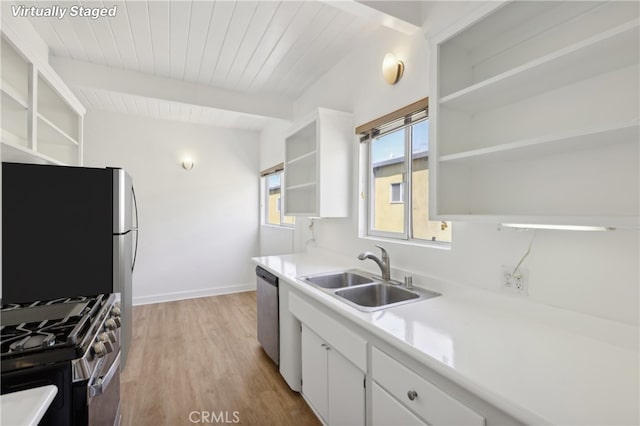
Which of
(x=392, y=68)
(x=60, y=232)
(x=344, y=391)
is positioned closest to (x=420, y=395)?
(x=344, y=391)

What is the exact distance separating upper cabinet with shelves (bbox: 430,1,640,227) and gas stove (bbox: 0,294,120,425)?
5.27ft

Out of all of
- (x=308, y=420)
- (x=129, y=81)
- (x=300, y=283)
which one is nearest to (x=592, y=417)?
(x=300, y=283)

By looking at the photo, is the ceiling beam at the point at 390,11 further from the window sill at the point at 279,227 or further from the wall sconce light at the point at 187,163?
the wall sconce light at the point at 187,163

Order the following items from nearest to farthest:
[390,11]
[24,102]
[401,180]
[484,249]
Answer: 1. [484,249]
2. [24,102]
3. [390,11]
4. [401,180]

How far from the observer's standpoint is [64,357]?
41.4 inches

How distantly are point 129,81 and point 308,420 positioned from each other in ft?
10.9

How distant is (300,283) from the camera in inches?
72.4

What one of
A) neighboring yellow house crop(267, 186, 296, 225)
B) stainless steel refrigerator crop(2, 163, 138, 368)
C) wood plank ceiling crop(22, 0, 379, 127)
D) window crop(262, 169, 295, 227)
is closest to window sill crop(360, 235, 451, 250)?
wood plank ceiling crop(22, 0, 379, 127)

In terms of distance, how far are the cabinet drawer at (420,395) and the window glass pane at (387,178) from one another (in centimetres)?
110

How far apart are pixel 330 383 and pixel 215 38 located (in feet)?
8.46

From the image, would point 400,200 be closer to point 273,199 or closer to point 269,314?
point 269,314

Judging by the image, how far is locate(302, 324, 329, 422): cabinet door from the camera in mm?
1646

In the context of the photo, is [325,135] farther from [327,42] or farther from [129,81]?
[129,81]

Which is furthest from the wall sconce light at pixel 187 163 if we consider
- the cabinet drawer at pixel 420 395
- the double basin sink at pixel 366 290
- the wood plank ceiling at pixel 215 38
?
the cabinet drawer at pixel 420 395
